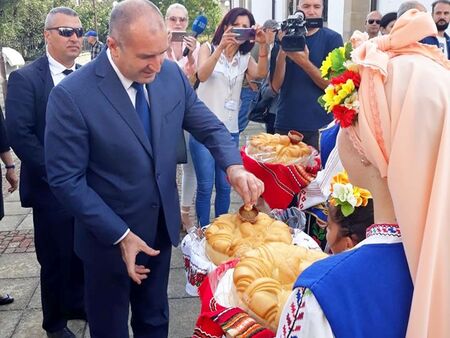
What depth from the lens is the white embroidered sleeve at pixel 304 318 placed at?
1.20 metres

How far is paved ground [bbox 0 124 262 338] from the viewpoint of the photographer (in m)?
3.62

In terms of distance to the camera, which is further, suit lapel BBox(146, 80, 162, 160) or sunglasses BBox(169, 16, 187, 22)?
sunglasses BBox(169, 16, 187, 22)

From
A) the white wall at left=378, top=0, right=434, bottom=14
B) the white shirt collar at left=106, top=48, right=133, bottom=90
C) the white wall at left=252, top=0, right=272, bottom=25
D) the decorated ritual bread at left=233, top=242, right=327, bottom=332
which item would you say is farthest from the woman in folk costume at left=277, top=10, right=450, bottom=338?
the white wall at left=252, top=0, right=272, bottom=25

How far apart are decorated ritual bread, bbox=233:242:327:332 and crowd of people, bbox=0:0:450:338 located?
1.16 ft

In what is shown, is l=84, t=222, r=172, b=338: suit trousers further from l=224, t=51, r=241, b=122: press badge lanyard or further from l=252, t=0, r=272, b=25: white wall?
l=252, t=0, r=272, b=25: white wall

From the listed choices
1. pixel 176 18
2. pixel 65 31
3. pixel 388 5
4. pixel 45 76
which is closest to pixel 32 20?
pixel 388 5

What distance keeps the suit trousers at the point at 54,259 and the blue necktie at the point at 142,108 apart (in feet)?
3.83

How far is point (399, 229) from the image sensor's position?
127cm

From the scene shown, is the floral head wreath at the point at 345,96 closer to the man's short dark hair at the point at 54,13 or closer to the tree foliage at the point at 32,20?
the man's short dark hair at the point at 54,13

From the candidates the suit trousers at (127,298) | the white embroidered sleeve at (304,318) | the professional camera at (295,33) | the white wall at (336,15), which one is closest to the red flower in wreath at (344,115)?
the white embroidered sleeve at (304,318)

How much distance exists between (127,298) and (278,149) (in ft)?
4.70

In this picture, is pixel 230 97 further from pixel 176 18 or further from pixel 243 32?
pixel 176 18

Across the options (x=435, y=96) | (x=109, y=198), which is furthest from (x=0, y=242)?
(x=435, y=96)

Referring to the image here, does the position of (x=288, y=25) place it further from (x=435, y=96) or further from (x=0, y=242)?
(x=0, y=242)
